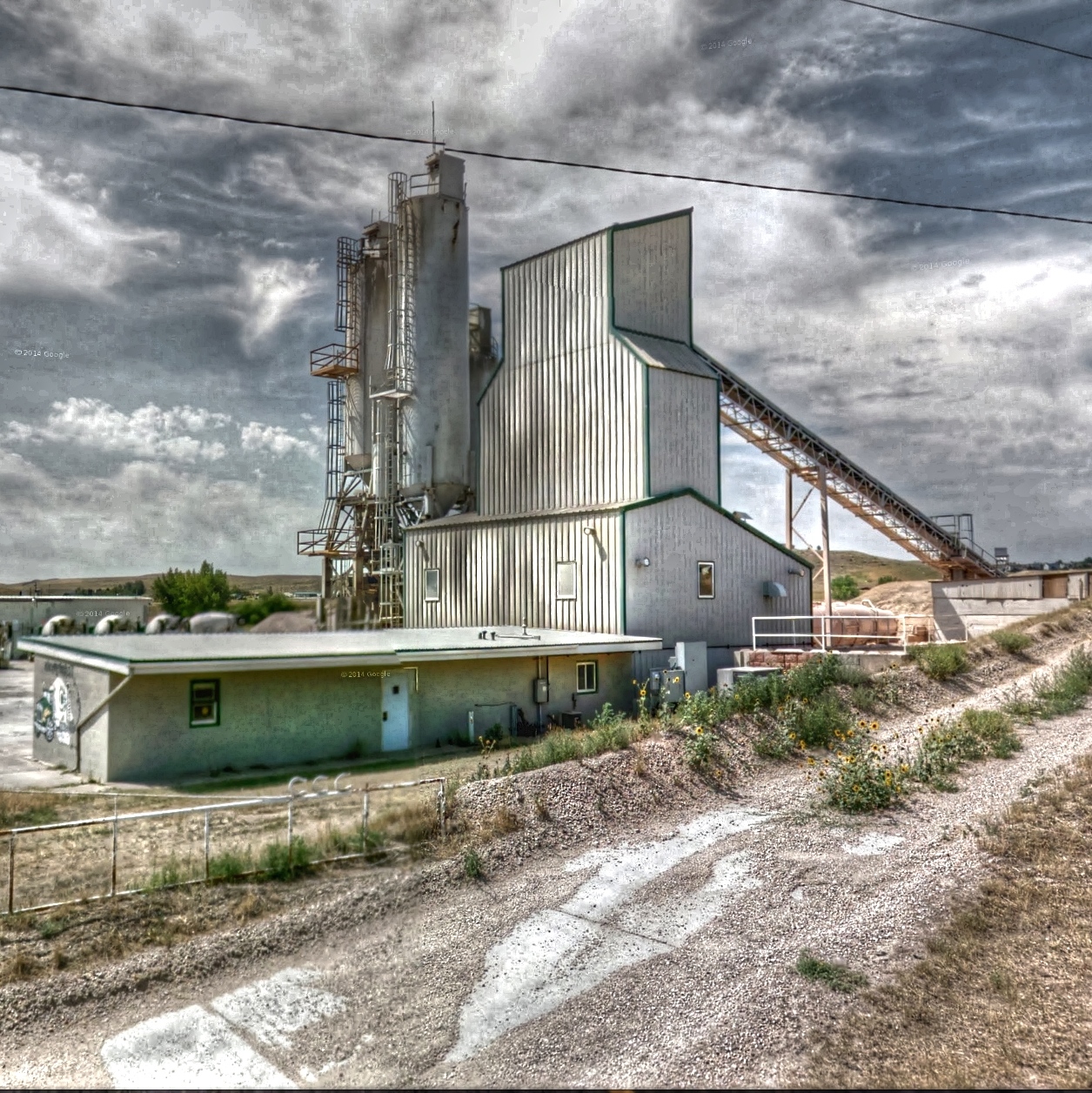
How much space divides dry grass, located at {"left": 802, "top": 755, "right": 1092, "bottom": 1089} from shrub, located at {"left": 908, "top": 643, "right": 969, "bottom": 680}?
1015 cm

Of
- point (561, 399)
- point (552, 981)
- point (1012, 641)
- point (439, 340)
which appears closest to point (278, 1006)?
point (552, 981)

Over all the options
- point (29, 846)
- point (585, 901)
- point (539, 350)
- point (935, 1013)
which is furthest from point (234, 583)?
point (539, 350)

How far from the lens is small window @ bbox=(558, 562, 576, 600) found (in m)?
25.1

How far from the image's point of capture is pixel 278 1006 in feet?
26.0

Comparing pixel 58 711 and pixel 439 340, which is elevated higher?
pixel 439 340

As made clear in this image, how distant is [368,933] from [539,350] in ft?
74.1

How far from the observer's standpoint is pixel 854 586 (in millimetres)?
59531

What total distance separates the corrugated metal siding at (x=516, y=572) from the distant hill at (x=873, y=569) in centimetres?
4297

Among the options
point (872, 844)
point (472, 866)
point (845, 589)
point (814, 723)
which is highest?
point (845, 589)

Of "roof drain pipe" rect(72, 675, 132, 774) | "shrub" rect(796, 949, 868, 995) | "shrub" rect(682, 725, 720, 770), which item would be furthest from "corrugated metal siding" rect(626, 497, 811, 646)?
"shrub" rect(796, 949, 868, 995)

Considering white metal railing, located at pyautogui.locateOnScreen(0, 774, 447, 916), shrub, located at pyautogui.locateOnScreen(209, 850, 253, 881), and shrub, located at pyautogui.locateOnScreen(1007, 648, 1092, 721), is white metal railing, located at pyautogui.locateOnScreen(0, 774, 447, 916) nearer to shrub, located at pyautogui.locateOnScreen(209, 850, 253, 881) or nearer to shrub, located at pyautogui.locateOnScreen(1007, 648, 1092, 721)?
shrub, located at pyautogui.locateOnScreen(209, 850, 253, 881)

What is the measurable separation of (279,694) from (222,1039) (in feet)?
35.8

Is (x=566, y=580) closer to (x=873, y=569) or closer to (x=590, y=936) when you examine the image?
(x=590, y=936)

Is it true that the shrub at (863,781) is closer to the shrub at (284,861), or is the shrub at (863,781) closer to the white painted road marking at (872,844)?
the white painted road marking at (872,844)
